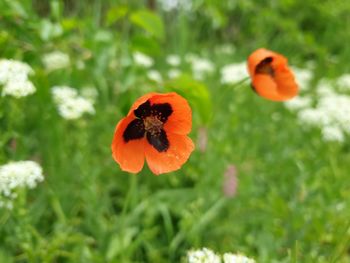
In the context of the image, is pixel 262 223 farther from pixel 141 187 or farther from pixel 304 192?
pixel 141 187

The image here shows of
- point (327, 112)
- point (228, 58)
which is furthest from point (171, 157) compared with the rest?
point (228, 58)

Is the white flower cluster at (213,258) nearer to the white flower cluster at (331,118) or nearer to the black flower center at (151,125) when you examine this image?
the black flower center at (151,125)

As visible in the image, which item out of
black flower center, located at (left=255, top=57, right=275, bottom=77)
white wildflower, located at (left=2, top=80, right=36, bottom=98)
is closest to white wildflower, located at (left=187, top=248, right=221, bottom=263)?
white wildflower, located at (left=2, top=80, right=36, bottom=98)

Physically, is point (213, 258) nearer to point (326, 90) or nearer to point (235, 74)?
point (235, 74)

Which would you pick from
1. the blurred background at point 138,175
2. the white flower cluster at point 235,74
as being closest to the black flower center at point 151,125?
the blurred background at point 138,175

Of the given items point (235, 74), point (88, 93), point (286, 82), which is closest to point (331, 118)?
point (235, 74)

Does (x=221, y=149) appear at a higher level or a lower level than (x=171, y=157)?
higher
